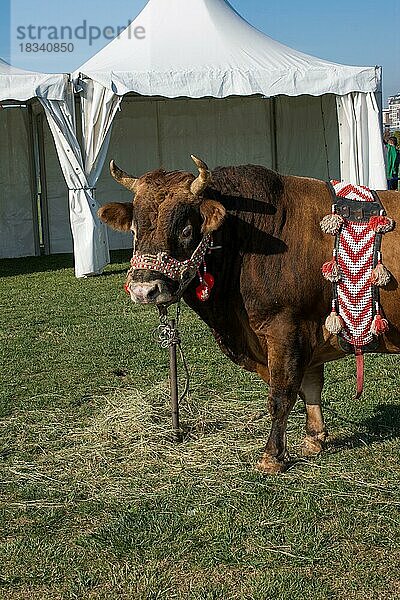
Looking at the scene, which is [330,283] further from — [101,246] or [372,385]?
[101,246]

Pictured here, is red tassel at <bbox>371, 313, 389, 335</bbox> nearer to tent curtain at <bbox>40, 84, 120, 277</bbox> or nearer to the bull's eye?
the bull's eye

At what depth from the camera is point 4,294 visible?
1048cm

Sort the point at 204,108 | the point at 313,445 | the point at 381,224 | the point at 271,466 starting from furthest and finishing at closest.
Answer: the point at 204,108 → the point at 313,445 → the point at 271,466 → the point at 381,224

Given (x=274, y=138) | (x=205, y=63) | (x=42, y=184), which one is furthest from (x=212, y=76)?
(x=42, y=184)

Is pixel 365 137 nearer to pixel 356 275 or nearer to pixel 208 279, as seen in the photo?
pixel 356 275

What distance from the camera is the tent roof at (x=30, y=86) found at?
36.8ft

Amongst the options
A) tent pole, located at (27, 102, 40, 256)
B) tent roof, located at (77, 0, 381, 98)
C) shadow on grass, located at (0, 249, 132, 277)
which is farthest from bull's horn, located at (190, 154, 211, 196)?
tent pole, located at (27, 102, 40, 256)

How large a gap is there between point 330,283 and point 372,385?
2.11 metres

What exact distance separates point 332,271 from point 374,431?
1471mm

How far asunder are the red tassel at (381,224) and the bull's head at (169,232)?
2.54 feet

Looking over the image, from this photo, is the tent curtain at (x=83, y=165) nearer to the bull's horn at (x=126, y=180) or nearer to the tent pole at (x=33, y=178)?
the tent pole at (x=33, y=178)

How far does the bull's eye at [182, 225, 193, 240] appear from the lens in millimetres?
3729

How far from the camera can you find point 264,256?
4.00 meters

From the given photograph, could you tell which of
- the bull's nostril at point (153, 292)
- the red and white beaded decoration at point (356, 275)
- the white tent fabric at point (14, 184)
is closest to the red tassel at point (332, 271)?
the red and white beaded decoration at point (356, 275)
